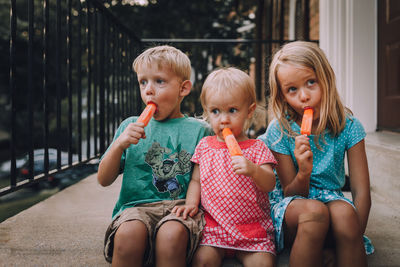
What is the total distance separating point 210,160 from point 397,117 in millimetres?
2178

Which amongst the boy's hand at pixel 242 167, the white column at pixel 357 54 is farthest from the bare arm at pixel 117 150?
the white column at pixel 357 54

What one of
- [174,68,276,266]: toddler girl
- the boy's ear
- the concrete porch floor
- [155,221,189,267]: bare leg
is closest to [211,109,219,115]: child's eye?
[174,68,276,266]: toddler girl

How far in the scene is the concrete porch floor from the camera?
4.36ft

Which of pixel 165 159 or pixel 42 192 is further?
pixel 42 192

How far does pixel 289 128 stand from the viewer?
1.49 metres

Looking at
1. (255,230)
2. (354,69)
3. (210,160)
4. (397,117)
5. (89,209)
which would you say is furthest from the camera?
(354,69)

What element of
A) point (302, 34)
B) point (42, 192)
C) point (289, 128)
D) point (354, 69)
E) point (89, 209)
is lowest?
point (42, 192)

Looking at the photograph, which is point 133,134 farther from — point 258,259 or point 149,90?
point 258,259

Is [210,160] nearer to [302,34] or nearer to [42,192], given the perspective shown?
[42,192]

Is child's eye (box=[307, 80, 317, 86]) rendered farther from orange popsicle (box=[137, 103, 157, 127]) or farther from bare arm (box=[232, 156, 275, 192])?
orange popsicle (box=[137, 103, 157, 127])

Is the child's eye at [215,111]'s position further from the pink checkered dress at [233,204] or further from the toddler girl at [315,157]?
the toddler girl at [315,157]

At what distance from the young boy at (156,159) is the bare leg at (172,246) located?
0.02 metres

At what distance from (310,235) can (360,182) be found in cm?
39

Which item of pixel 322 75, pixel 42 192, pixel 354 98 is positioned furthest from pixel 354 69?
pixel 42 192
